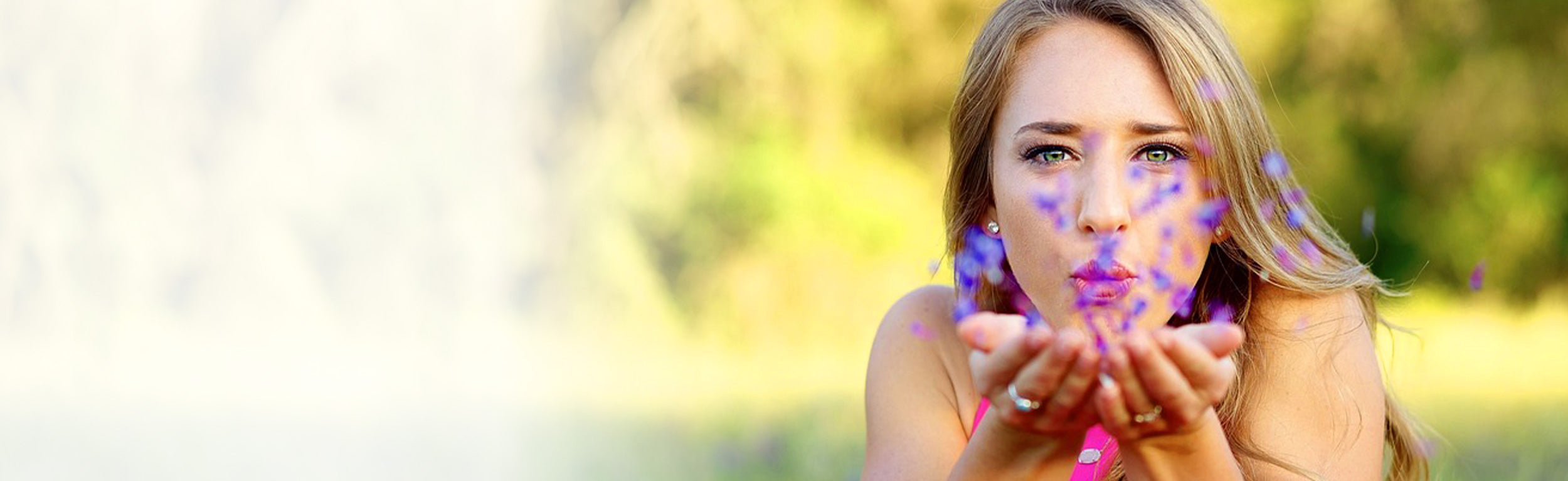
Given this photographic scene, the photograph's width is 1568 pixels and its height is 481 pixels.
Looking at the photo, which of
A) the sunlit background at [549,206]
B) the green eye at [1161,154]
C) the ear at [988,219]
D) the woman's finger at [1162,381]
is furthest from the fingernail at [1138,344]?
the sunlit background at [549,206]

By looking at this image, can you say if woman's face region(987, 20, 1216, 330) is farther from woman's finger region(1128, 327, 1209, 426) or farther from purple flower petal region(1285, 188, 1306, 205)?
A: woman's finger region(1128, 327, 1209, 426)

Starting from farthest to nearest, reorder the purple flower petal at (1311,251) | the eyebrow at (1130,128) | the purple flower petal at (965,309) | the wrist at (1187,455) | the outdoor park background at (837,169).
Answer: the outdoor park background at (837,169) < the purple flower petal at (965,309) < the purple flower petal at (1311,251) < the eyebrow at (1130,128) < the wrist at (1187,455)

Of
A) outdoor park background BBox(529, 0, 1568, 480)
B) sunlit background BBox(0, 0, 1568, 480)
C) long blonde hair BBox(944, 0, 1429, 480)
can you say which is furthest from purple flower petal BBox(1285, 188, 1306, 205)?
outdoor park background BBox(529, 0, 1568, 480)

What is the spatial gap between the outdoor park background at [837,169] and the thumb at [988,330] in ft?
17.1

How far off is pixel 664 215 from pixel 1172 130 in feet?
17.9

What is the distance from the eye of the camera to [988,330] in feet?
4.21

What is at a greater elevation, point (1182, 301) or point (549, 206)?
point (549, 206)

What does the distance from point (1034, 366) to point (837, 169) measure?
19.7 ft

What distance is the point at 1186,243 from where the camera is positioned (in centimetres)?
190

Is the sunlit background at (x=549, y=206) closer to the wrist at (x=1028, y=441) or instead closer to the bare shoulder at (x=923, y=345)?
the bare shoulder at (x=923, y=345)

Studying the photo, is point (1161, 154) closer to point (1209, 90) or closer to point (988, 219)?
point (1209, 90)

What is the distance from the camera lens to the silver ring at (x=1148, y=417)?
4.46 ft

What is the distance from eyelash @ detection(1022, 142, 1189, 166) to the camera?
1.88 metres

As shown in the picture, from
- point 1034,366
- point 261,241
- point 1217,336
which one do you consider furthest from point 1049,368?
point 261,241
